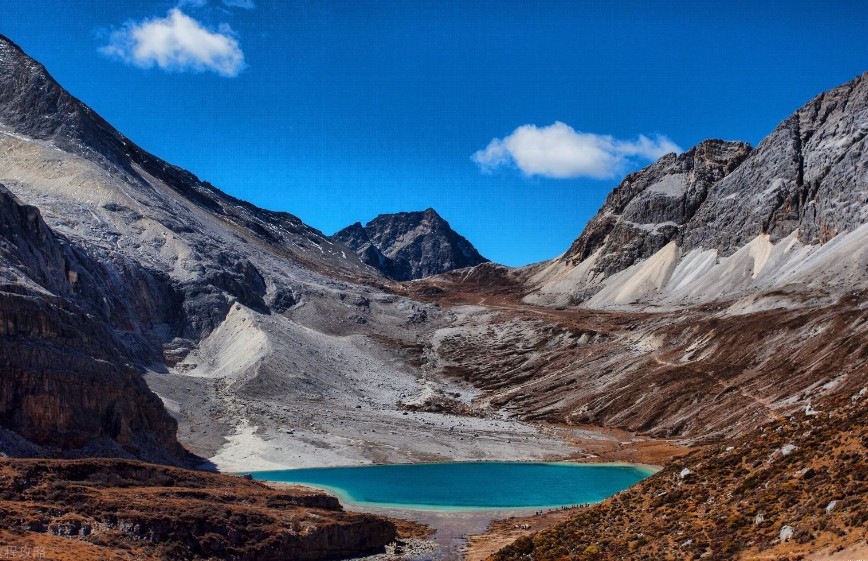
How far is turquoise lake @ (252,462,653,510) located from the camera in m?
61.3

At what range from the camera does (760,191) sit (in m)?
159

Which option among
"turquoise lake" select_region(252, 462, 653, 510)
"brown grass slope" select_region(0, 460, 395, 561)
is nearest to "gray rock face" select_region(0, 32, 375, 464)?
"brown grass slope" select_region(0, 460, 395, 561)

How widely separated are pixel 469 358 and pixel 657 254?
58849 mm

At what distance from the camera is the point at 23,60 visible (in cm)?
17038

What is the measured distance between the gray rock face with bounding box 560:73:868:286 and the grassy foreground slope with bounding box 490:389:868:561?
111425 millimetres

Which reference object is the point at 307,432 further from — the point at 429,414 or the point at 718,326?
the point at 718,326

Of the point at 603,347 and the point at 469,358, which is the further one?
the point at 469,358

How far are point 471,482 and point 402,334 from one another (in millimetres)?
80916

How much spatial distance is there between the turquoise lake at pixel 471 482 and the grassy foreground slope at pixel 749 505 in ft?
103

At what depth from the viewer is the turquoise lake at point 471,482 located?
201ft

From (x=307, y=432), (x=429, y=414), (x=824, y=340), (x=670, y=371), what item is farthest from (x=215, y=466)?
(x=824, y=340)

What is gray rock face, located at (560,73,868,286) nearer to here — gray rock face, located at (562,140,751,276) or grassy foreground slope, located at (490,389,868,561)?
gray rock face, located at (562,140,751,276)

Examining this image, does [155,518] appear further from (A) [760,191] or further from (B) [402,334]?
(A) [760,191]

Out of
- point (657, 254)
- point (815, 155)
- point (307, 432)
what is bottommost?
point (307, 432)
